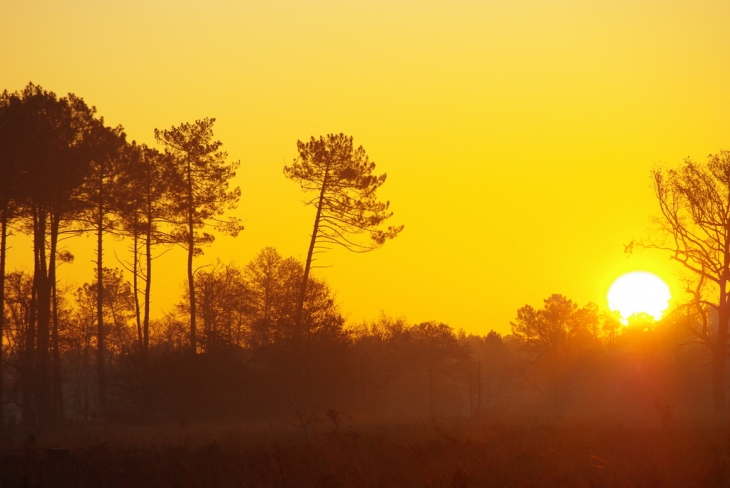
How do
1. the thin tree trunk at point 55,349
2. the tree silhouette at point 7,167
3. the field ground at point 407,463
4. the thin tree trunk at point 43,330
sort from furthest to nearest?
the thin tree trunk at point 55,349 → the thin tree trunk at point 43,330 → the tree silhouette at point 7,167 → the field ground at point 407,463

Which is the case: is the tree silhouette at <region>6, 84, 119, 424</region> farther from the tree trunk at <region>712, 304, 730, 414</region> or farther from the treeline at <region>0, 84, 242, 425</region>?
the tree trunk at <region>712, 304, 730, 414</region>

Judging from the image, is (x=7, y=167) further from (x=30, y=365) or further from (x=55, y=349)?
(x=55, y=349)

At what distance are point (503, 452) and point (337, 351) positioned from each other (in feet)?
Answer: 67.2

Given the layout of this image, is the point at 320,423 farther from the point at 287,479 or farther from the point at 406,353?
the point at 406,353

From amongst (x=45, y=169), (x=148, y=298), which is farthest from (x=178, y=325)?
(x=45, y=169)

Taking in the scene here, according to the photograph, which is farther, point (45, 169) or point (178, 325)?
point (178, 325)

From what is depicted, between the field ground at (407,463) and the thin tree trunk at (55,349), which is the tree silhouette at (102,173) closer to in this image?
the thin tree trunk at (55,349)

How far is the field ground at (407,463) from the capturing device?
12.0 m

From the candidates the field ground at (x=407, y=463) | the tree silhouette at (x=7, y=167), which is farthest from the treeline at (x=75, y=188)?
the field ground at (x=407, y=463)

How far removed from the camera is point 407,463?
47.2 feet

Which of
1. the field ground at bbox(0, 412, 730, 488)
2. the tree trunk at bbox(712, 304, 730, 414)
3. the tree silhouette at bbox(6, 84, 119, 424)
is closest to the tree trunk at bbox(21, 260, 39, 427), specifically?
the tree silhouette at bbox(6, 84, 119, 424)

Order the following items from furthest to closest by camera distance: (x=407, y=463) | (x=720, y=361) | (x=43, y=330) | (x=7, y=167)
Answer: (x=720, y=361) → (x=43, y=330) → (x=7, y=167) → (x=407, y=463)

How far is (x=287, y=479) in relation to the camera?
44.8 feet

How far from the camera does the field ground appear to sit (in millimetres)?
12008
